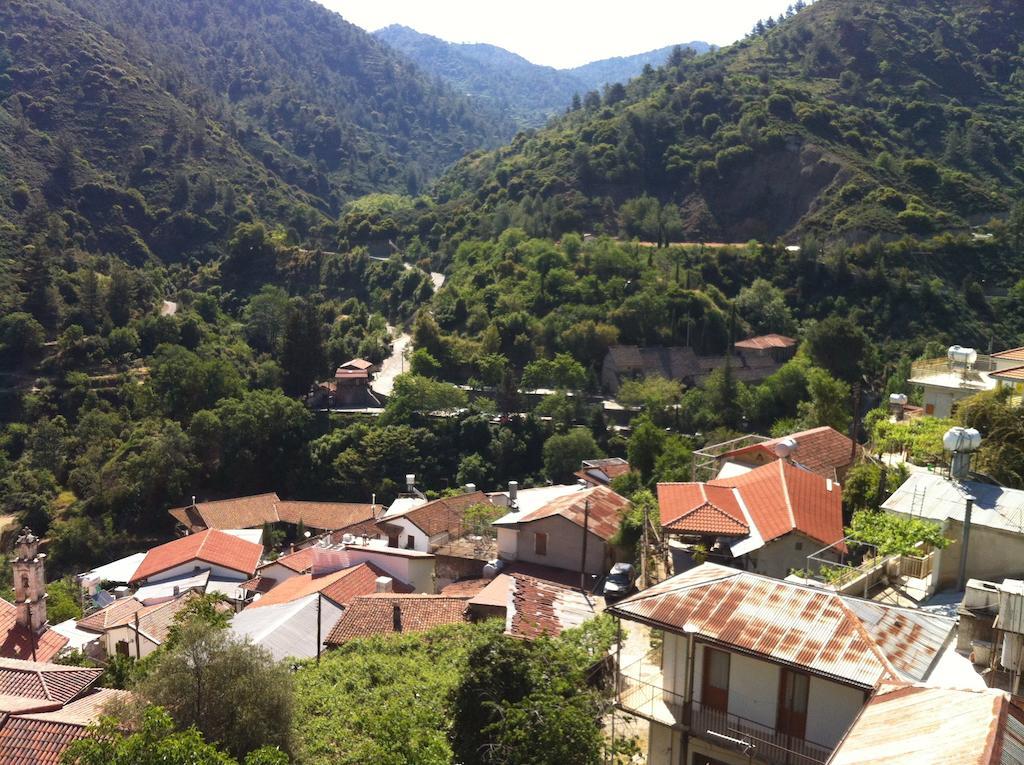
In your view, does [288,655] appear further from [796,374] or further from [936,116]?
[936,116]

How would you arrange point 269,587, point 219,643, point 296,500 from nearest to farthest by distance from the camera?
point 219,643 → point 269,587 → point 296,500

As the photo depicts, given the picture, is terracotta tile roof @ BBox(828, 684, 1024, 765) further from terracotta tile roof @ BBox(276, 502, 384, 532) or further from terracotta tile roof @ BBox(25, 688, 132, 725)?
terracotta tile roof @ BBox(276, 502, 384, 532)

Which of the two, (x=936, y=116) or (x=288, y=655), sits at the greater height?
(x=936, y=116)

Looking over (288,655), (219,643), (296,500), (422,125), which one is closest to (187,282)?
(296,500)

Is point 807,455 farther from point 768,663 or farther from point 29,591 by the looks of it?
point 29,591

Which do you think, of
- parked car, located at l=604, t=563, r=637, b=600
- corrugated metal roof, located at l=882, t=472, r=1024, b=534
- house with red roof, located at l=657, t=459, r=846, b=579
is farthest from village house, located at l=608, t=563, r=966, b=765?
parked car, located at l=604, t=563, r=637, b=600

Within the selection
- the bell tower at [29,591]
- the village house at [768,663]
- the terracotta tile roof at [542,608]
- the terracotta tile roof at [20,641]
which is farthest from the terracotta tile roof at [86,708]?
the village house at [768,663]
